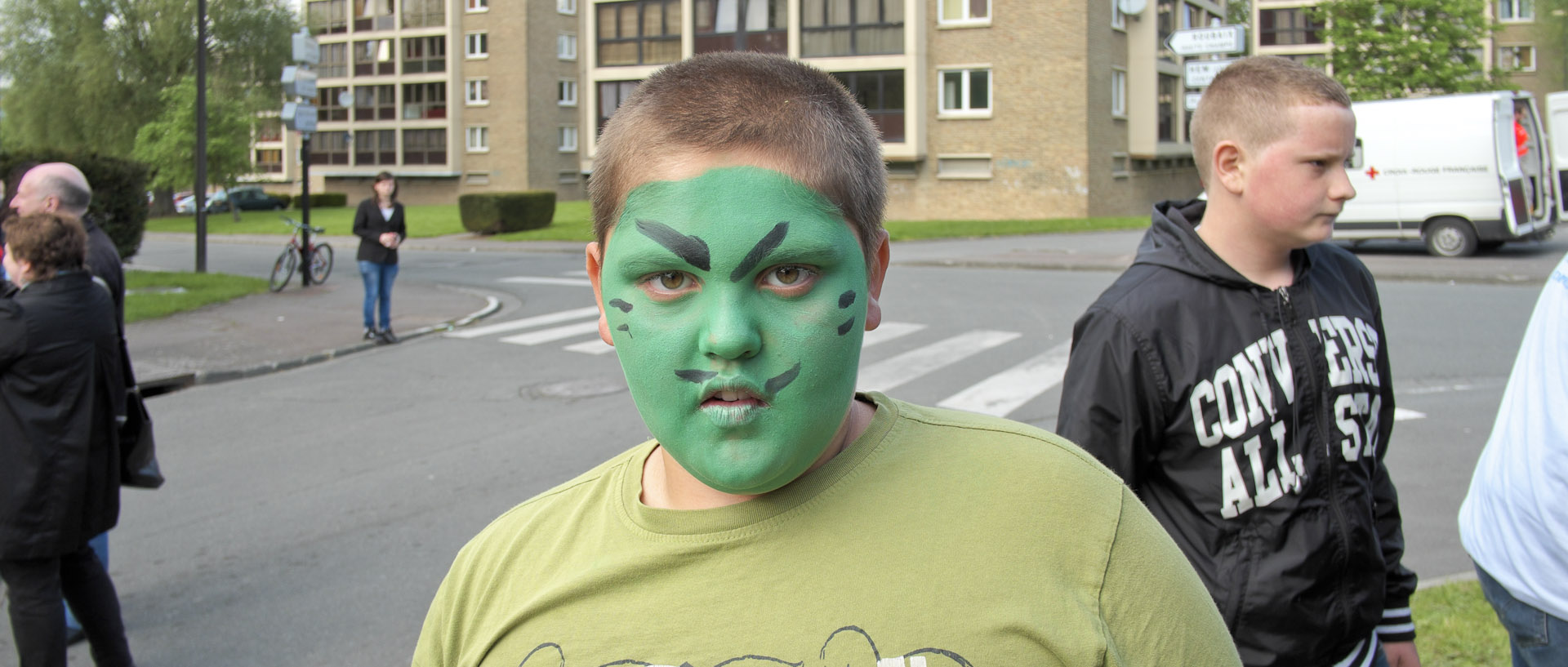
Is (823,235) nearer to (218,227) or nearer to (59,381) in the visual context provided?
(59,381)

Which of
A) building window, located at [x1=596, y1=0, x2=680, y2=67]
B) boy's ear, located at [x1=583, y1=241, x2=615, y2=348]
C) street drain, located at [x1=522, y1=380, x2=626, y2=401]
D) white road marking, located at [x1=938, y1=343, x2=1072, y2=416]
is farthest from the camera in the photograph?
building window, located at [x1=596, y1=0, x2=680, y2=67]

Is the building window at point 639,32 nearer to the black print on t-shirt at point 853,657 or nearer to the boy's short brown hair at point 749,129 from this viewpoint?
the boy's short brown hair at point 749,129

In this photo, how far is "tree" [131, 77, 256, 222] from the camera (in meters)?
45.5

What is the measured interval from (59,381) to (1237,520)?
4.25 m

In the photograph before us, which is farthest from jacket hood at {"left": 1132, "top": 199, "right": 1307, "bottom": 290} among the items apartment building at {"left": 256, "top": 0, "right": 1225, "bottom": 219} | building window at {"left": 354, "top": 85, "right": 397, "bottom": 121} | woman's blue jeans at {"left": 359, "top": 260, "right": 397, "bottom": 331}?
building window at {"left": 354, "top": 85, "right": 397, "bottom": 121}

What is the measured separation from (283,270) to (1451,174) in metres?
18.9

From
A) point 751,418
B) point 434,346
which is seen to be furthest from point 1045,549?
point 434,346

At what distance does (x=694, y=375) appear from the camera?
1.33m

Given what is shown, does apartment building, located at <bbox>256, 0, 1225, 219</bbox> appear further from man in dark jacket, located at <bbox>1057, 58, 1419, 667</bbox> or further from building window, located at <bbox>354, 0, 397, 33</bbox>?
man in dark jacket, located at <bbox>1057, 58, 1419, 667</bbox>

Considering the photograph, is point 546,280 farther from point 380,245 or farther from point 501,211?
point 501,211

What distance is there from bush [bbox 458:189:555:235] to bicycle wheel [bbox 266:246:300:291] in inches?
577

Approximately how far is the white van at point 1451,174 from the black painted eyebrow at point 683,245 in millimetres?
20514

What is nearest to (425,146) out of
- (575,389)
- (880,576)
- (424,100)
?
(424,100)

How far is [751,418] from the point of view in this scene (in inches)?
51.5
